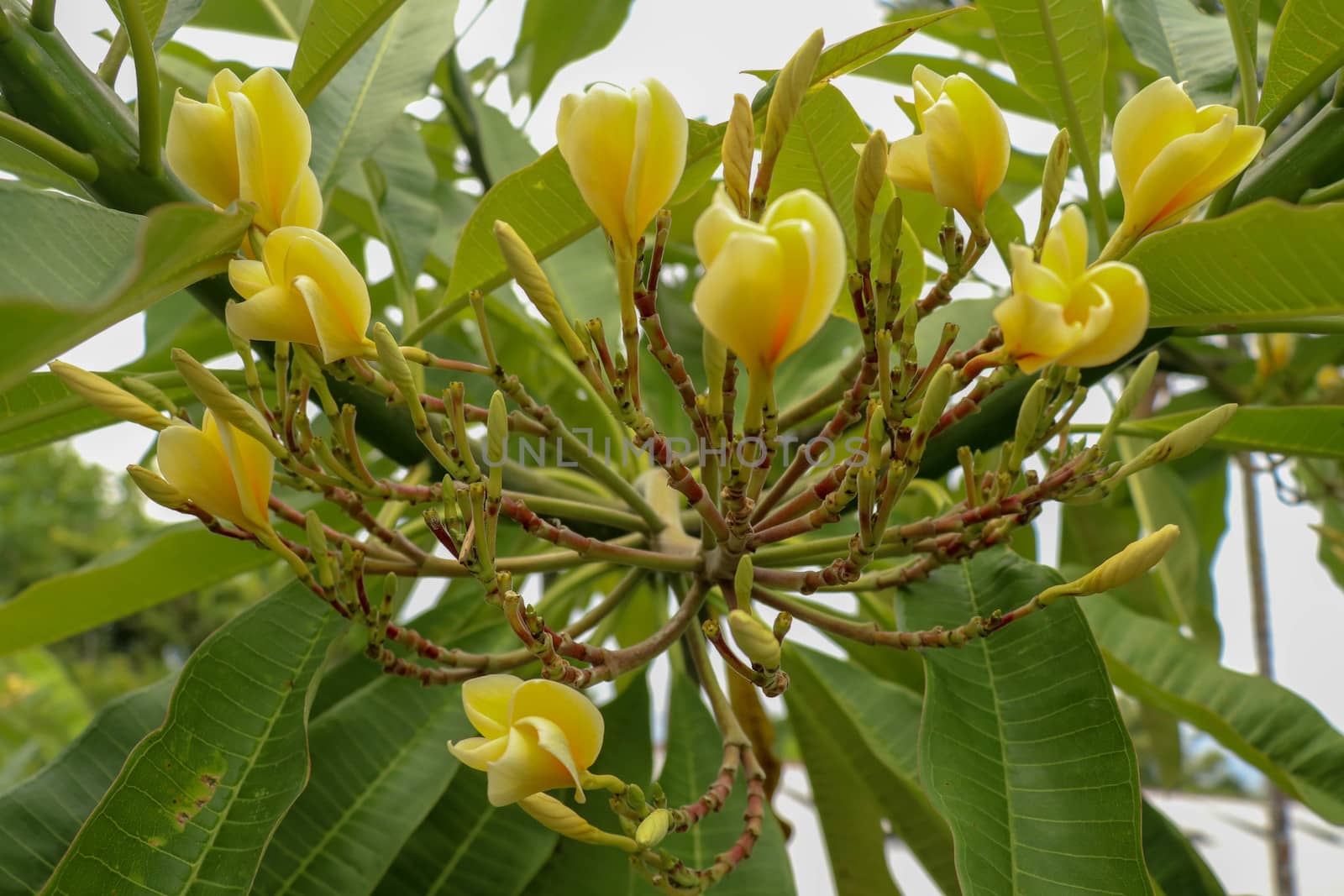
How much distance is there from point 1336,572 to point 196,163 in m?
1.45

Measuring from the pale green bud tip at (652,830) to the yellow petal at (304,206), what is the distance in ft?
0.96

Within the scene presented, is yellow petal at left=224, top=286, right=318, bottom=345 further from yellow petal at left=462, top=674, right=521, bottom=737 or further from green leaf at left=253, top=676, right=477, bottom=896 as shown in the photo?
green leaf at left=253, top=676, right=477, bottom=896

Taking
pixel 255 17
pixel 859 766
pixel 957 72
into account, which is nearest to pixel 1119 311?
pixel 859 766

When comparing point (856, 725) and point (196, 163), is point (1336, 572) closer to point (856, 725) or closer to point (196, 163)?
point (856, 725)

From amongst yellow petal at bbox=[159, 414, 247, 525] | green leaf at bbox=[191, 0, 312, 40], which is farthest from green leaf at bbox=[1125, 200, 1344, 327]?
green leaf at bbox=[191, 0, 312, 40]

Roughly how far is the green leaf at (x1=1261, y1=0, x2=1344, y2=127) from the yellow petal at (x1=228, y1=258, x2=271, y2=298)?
55 cm

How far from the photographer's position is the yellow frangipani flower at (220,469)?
16.9 inches

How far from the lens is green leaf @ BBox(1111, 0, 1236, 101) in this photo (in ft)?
2.33

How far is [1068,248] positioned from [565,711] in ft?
0.82

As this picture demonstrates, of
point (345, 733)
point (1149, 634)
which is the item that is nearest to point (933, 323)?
point (1149, 634)

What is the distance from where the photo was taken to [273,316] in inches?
15.6

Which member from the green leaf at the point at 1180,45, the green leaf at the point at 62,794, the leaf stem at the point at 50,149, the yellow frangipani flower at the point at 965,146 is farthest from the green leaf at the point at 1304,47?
the green leaf at the point at 62,794

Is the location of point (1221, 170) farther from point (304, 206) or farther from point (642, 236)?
point (304, 206)

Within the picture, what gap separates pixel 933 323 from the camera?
0.86 m
